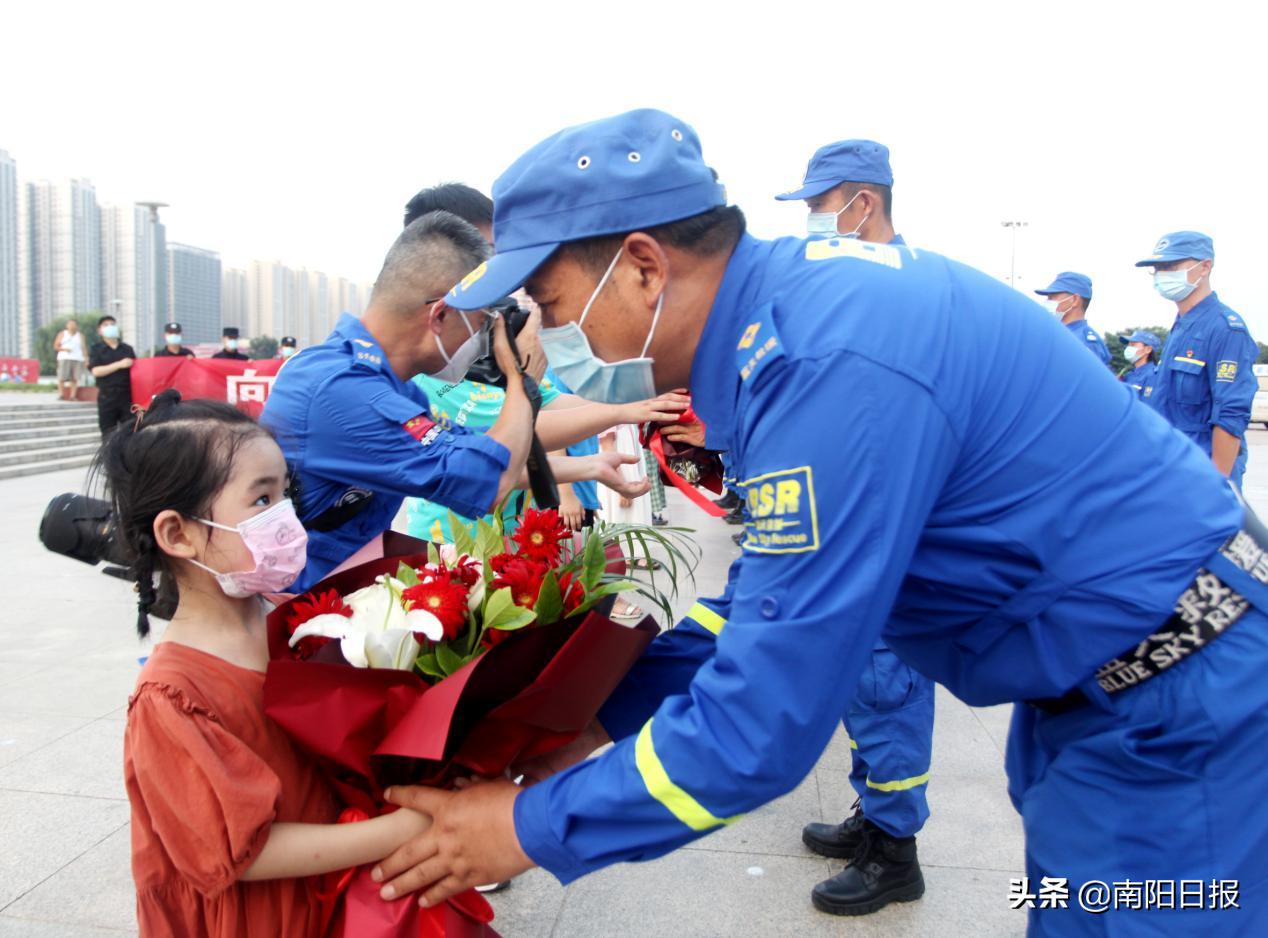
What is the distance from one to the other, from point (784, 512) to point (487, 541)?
754mm

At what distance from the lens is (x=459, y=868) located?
138 centimetres

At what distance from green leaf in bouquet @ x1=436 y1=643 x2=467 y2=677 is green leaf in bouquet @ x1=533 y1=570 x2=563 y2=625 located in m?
0.14

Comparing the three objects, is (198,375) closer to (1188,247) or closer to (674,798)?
(1188,247)

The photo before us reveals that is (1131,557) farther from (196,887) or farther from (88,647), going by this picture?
(88,647)

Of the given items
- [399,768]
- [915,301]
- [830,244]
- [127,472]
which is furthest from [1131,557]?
[127,472]

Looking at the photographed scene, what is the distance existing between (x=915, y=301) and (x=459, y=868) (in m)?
1.01

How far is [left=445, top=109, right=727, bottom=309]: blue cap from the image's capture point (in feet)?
4.27

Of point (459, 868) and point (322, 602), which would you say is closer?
point (459, 868)

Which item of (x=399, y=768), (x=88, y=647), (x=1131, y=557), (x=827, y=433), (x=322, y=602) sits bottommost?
(x=88, y=647)

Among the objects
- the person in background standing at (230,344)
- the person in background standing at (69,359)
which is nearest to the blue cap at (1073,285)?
the person in background standing at (230,344)

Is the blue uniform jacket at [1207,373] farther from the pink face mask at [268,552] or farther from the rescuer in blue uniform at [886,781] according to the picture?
the pink face mask at [268,552]

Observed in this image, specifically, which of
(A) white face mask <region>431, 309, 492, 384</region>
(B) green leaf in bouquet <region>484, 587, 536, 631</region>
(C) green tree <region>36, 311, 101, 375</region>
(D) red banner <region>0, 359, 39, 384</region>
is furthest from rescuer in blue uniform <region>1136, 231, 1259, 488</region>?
(C) green tree <region>36, 311, 101, 375</region>

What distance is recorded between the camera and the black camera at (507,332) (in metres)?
2.53

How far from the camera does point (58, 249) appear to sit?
3875 centimetres
